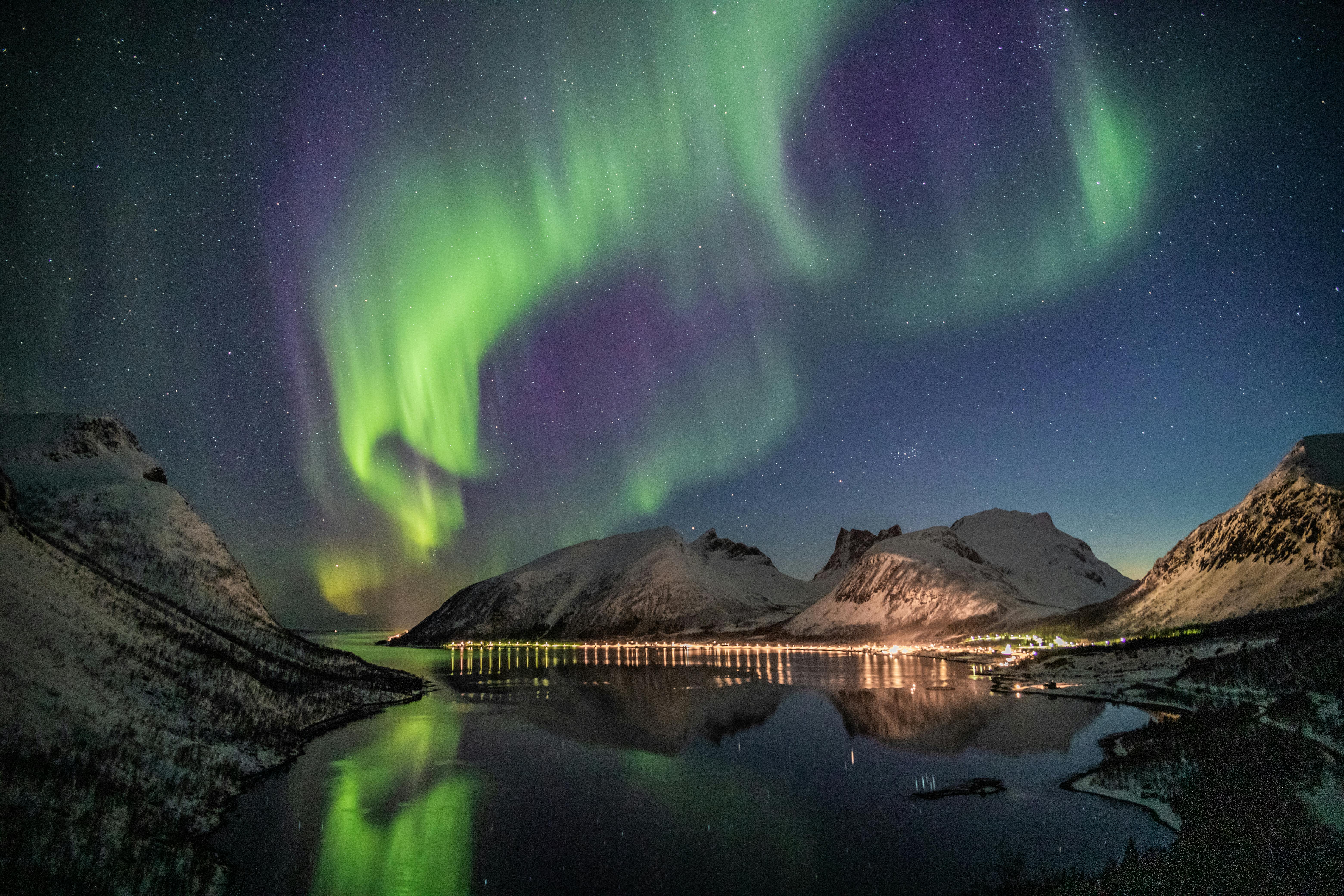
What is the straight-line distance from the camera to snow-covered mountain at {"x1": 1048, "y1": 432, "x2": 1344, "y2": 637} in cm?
9988

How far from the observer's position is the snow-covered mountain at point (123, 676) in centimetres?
2470

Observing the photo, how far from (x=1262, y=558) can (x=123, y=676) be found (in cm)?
13799

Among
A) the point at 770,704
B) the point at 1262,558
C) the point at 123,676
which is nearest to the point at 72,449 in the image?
the point at 123,676

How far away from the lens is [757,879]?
86.0 feet

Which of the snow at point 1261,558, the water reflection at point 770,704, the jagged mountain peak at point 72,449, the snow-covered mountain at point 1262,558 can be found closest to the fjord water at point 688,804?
the water reflection at point 770,704

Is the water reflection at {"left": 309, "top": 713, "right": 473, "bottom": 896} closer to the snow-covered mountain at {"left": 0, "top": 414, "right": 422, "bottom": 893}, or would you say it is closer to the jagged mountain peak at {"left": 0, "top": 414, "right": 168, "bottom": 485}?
the snow-covered mountain at {"left": 0, "top": 414, "right": 422, "bottom": 893}

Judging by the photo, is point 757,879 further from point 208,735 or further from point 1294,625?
point 1294,625

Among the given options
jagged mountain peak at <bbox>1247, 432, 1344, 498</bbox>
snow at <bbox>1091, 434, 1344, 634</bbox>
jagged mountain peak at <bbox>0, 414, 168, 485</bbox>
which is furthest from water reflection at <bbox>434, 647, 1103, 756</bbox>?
jagged mountain peak at <bbox>1247, 432, 1344, 498</bbox>

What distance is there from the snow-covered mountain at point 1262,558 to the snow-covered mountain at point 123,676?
11265 centimetres

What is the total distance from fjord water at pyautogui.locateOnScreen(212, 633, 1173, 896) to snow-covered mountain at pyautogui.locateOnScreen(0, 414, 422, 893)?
10.1 feet

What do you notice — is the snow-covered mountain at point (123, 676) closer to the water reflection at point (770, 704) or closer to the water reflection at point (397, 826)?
the water reflection at point (397, 826)

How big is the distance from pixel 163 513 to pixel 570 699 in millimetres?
47035

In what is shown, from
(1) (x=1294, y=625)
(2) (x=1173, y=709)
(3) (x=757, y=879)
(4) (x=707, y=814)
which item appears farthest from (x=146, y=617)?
(1) (x=1294, y=625)

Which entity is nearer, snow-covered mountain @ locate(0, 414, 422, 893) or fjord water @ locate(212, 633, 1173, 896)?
snow-covered mountain @ locate(0, 414, 422, 893)
